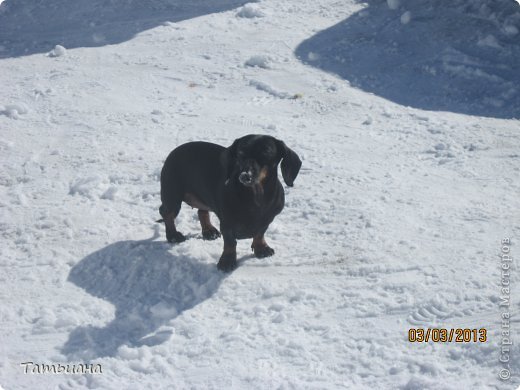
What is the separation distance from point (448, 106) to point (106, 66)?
180 inches

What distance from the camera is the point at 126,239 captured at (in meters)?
4.88

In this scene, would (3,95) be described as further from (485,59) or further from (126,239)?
(485,59)

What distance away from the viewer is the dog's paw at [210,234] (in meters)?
4.89

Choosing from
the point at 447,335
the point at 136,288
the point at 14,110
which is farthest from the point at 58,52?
the point at 447,335

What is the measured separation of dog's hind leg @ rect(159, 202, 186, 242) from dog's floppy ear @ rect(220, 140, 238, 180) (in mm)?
702

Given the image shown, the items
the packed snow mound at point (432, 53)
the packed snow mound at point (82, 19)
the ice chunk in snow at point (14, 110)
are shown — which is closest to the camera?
the ice chunk in snow at point (14, 110)

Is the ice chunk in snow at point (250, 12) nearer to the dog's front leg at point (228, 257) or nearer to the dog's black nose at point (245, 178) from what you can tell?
the dog's front leg at point (228, 257)

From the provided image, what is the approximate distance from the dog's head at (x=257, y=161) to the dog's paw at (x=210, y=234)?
2.76ft

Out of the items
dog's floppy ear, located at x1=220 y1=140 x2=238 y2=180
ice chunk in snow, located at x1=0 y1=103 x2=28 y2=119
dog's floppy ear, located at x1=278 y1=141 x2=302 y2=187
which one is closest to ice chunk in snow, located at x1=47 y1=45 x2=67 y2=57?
ice chunk in snow, located at x1=0 y1=103 x2=28 y2=119

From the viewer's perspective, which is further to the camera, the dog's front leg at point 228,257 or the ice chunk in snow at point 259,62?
the ice chunk in snow at point 259,62

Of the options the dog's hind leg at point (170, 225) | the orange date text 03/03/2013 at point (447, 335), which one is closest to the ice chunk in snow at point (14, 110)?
the dog's hind leg at point (170, 225)

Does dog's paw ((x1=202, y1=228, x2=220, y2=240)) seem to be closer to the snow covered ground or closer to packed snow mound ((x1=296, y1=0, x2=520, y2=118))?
the snow covered ground

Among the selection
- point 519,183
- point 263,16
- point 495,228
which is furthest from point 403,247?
point 263,16

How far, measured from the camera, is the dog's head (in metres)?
3.94
